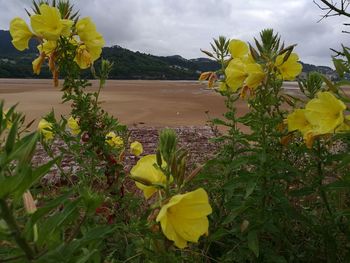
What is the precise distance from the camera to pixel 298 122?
1741mm

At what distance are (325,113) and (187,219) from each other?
81cm

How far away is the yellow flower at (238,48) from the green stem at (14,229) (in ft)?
5.65

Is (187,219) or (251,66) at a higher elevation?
(251,66)

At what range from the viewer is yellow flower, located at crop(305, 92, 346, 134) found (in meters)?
1.51

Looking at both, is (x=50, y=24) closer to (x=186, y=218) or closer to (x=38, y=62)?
(x=38, y=62)

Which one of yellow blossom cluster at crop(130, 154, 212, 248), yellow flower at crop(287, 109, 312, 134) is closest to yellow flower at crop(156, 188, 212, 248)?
yellow blossom cluster at crop(130, 154, 212, 248)

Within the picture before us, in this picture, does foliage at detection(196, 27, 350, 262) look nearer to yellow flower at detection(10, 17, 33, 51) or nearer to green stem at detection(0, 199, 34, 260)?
green stem at detection(0, 199, 34, 260)

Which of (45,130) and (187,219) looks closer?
(187,219)

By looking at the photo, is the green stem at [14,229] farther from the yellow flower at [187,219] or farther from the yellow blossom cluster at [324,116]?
the yellow blossom cluster at [324,116]

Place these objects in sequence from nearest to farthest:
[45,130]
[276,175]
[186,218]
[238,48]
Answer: [186,218]
[276,175]
[238,48]
[45,130]

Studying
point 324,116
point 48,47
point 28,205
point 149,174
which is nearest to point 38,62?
point 48,47

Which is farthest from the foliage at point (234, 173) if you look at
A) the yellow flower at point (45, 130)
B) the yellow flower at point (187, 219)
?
the yellow flower at point (45, 130)

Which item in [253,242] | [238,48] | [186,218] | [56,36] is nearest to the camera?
[186,218]

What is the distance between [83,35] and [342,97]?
47.9 inches
